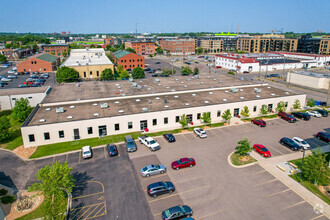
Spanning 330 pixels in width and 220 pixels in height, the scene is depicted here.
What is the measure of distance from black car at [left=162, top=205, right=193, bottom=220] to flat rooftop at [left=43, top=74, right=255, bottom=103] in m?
34.9

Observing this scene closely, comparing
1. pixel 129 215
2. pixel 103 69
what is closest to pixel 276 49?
pixel 103 69

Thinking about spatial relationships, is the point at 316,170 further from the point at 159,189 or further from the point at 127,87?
the point at 127,87

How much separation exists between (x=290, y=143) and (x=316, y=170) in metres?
9.93

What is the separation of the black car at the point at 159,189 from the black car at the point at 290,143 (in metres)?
22.3

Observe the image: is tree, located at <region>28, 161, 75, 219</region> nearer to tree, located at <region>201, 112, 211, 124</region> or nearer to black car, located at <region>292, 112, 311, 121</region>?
tree, located at <region>201, 112, 211, 124</region>

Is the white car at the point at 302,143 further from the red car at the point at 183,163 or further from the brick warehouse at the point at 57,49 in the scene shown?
the brick warehouse at the point at 57,49

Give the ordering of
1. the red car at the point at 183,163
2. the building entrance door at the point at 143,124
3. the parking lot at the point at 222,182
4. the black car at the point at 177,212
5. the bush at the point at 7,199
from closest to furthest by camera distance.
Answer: the black car at the point at 177,212, the parking lot at the point at 222,182, the bush at the point at 7,199, the red car at the point at 183,163, the building entrance door at the point at 143,124

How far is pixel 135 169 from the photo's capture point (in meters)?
32.0

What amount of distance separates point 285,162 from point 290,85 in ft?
201

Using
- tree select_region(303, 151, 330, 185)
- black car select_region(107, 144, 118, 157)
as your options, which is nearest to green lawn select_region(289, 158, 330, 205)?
tree select_region(303, 151, 330, 185)

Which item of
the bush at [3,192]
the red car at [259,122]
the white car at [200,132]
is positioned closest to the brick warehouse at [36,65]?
the white car at [200,132]

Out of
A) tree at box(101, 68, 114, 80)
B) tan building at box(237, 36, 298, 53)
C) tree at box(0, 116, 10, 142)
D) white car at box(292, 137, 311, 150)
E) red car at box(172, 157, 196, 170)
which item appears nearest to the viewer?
red car at box(172, 157, 196, 170)

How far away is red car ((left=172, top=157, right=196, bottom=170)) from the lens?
31.6 m

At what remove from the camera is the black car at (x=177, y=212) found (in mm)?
22562
